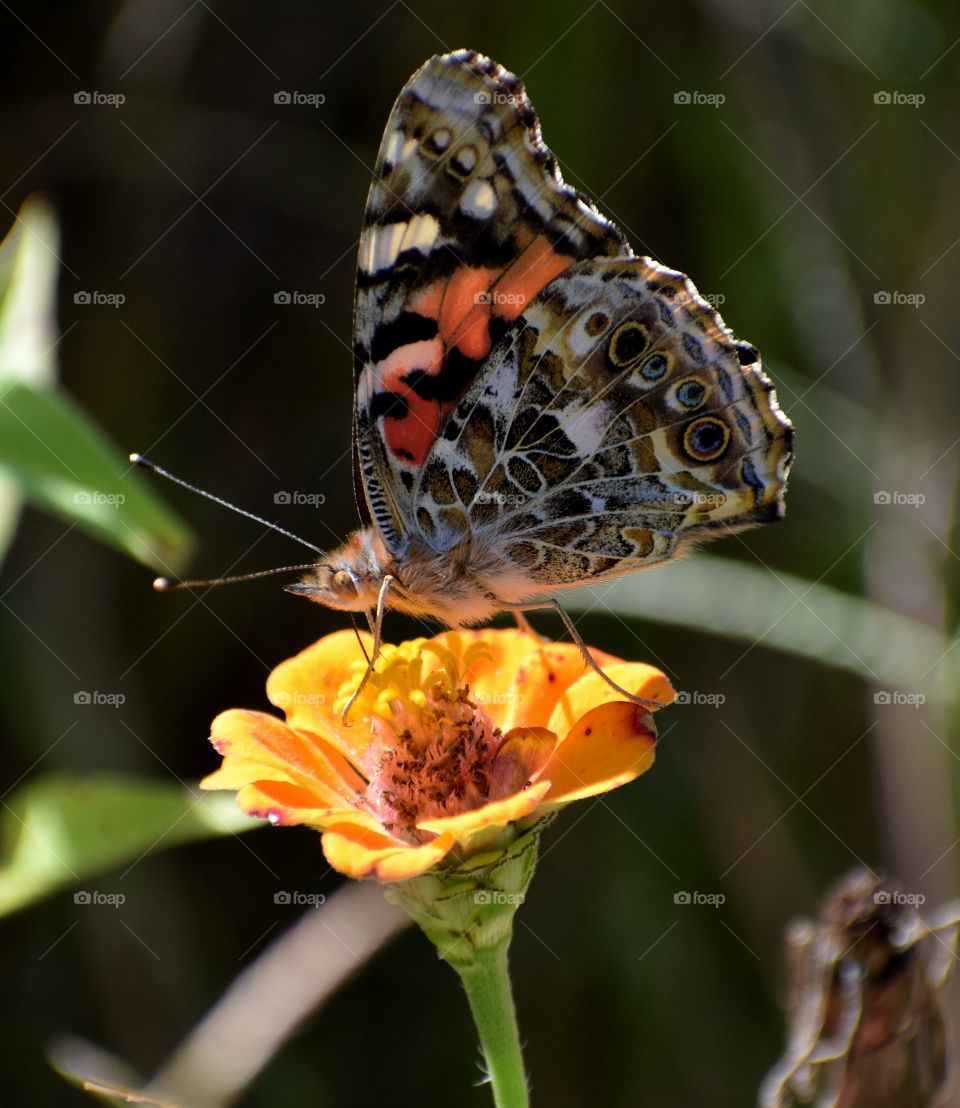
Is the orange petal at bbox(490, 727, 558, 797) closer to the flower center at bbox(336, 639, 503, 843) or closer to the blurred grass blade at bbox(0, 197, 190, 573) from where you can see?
the flower center at bbox(336, 639, 503, 843)

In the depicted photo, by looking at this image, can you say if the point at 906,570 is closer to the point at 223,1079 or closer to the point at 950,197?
the point at 950,197

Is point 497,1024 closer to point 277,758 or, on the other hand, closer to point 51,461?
point 277,758

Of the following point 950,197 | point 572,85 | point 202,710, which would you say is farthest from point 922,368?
point 202,710

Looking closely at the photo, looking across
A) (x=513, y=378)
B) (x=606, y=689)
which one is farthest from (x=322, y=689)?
(x=513, y=378)

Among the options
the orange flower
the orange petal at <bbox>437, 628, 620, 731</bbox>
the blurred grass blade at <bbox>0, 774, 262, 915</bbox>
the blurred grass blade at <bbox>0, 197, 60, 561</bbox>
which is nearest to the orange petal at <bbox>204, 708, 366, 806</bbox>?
the orange flower

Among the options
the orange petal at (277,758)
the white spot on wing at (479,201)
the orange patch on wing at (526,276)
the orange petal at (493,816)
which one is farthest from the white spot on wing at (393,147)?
the orange petal at (493,816)

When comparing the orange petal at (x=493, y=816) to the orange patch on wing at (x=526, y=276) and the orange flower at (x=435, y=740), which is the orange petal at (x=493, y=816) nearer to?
the orange flower at (x=435, y=740)
